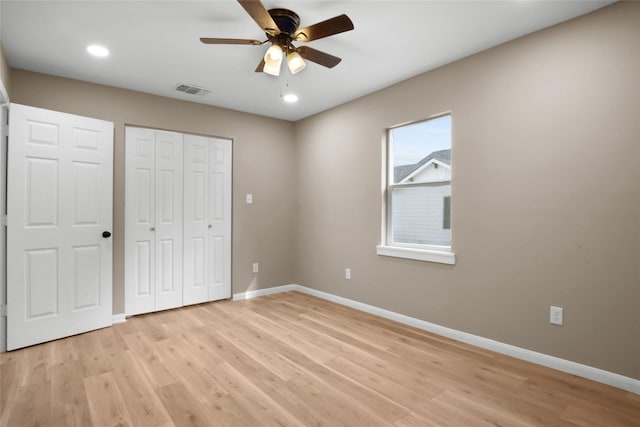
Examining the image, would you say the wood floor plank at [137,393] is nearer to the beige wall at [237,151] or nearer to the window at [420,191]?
the beige wall at [237,151]

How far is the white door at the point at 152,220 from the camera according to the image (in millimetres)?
3764

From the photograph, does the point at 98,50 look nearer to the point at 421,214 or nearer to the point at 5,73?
the point at 5,73

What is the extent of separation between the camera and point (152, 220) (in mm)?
3904

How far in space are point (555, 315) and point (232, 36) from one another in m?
3.36

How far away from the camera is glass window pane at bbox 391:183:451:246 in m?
3.34

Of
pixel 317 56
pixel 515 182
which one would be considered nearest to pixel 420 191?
pixel 515 182

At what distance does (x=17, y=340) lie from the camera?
2.91m

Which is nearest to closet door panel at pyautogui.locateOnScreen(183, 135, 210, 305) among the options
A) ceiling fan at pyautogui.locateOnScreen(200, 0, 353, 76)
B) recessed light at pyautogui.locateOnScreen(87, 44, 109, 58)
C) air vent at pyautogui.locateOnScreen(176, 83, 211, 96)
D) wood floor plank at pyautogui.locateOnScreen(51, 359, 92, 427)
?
air vent at pyautogui.locateOnScreen(176, 83, 211, 96)

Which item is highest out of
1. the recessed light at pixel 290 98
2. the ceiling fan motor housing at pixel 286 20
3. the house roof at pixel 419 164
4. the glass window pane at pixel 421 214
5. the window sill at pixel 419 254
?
the recessed light at pixel 290 98

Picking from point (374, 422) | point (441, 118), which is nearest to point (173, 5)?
point (441, 118)

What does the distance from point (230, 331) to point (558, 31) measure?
151 inches

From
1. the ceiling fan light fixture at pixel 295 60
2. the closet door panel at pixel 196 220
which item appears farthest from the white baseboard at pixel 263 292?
the ceiling fan light fixture at pixel 295 60

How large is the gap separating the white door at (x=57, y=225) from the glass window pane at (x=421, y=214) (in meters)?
3.14

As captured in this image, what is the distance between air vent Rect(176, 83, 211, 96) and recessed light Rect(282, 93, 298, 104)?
913 mm
